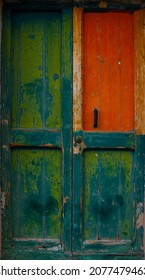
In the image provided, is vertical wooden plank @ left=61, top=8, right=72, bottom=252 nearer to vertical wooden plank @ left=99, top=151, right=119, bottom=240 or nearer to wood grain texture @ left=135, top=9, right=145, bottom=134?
vertical wooden plank @ left=99, top=151, right=119, bottom=240

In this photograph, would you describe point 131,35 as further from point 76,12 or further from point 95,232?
point 95,232

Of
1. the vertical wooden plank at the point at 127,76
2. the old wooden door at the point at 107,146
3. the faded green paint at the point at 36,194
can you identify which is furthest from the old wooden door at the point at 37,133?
the vertical wooden plank at the point at 127,76

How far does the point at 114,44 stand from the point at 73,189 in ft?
3.85

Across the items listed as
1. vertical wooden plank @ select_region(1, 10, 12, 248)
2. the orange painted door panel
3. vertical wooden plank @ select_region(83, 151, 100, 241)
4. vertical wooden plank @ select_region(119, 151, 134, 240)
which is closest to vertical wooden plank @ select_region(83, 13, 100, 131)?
the orange painted door panel

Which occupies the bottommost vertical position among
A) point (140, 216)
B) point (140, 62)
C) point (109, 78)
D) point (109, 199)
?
point (140, 216)

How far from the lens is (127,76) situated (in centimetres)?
427

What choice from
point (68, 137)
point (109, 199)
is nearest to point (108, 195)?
point (109, 199)

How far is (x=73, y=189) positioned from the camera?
169 inches

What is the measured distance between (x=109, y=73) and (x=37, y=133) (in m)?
0.73

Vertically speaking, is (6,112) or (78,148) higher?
(6,112)

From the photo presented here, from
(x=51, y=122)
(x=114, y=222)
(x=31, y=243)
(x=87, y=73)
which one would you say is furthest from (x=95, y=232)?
(x=87, y=73)

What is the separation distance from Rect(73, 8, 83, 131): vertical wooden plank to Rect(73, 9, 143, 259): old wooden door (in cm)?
1

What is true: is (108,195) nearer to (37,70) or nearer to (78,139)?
(78,139)

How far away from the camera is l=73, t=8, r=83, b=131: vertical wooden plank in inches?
166
